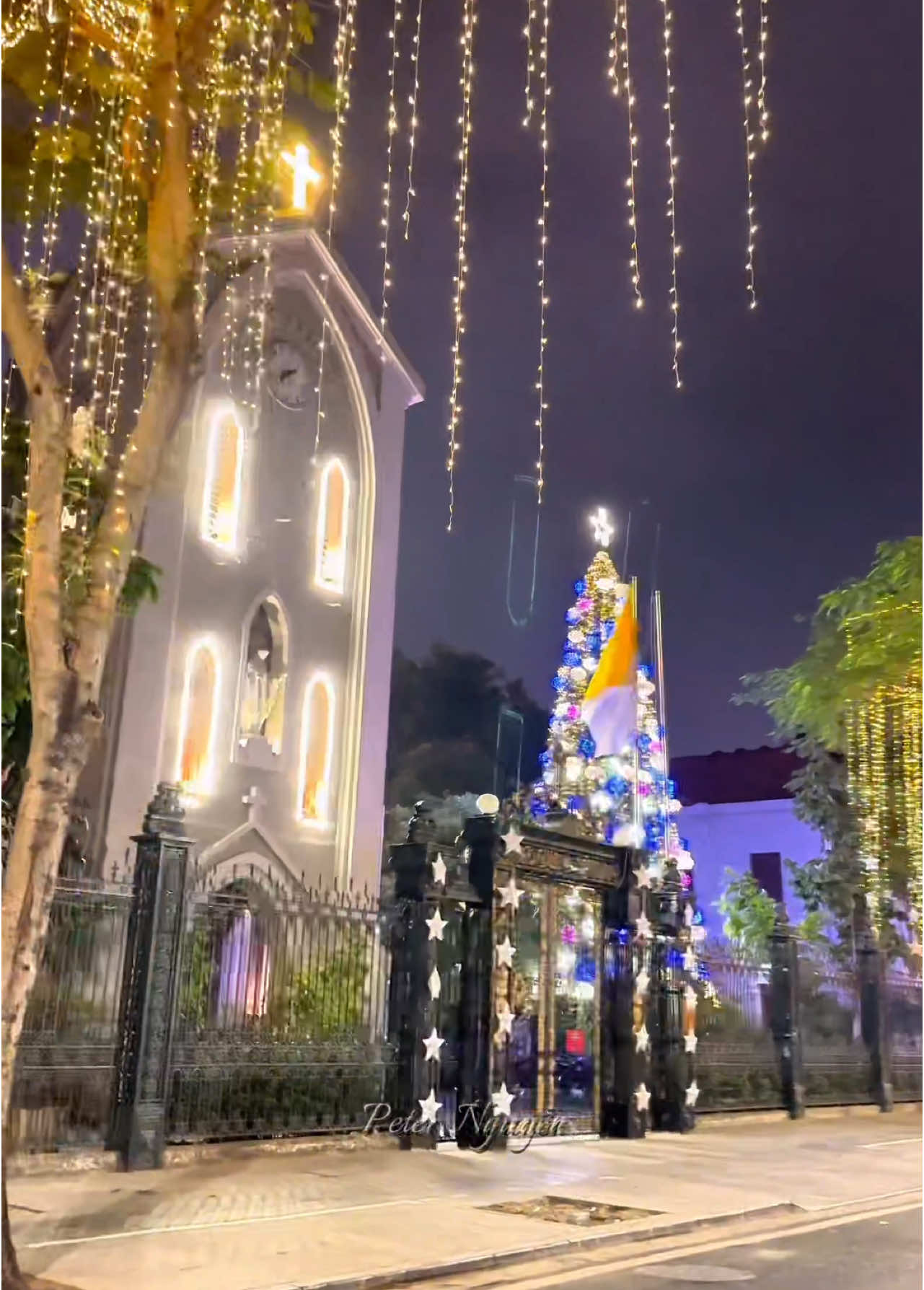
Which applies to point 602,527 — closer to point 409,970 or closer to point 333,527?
point 333,527

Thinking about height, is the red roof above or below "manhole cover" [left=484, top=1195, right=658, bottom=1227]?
above

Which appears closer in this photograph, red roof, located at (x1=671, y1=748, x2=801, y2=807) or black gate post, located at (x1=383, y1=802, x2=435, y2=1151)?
black gate post, located at (x1=383, y1=802, x2=435, y2=1151)

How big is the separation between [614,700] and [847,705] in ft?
26.4

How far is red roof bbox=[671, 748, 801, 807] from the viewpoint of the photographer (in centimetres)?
4578

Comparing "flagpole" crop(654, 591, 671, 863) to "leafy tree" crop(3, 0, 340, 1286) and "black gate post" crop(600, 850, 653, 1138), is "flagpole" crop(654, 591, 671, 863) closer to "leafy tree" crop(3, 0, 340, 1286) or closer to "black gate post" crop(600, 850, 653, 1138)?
"black gate post" crop(600, 850, 653, 1138)

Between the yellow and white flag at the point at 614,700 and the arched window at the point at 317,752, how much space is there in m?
5.19

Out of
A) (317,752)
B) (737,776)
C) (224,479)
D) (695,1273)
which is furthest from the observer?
(737,776)

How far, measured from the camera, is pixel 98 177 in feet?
29.1

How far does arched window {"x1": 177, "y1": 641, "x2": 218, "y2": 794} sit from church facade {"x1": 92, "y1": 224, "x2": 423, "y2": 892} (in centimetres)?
3

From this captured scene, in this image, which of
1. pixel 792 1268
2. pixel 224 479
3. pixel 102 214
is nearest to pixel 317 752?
pixel 224 479

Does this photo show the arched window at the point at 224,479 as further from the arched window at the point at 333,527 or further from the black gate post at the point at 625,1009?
the black gate post at the point at 625,1009

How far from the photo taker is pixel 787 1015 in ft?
62.2

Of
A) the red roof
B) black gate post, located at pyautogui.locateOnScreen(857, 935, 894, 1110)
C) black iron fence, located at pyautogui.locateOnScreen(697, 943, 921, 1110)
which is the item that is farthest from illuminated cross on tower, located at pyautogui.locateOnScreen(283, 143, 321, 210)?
the red roof

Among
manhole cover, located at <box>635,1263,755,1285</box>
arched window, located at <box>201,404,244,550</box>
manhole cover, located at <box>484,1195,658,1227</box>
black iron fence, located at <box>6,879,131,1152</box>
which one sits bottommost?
manhole cover, located at <box>635,1263,755,1285</box>
